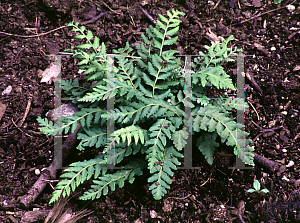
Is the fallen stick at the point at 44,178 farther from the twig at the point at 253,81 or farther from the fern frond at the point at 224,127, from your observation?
the twig at the point at 253,81

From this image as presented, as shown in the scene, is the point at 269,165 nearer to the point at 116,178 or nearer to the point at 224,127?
the point at 224,127

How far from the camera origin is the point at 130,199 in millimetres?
2645

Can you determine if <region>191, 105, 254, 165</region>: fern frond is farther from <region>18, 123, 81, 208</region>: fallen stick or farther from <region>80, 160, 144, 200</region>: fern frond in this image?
<region>18, 123, 81, 208</region>: fallen stick

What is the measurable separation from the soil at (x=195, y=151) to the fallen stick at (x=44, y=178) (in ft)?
0.23

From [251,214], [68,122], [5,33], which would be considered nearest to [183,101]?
[68,122]

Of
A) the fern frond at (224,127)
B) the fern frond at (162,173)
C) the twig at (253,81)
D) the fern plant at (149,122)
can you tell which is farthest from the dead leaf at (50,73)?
the twig at (253,81)

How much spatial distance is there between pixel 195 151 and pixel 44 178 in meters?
1.64

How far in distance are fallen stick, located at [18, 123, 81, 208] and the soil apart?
0.23 ft

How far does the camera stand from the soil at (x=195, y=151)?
8.53ft

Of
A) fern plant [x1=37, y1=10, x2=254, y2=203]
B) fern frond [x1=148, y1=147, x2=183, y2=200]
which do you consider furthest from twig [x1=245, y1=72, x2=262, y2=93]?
fern frond [x1=148, y1=147, x2=183, y2=200]

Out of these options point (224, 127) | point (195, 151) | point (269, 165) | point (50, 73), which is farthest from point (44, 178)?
point (269, 165)

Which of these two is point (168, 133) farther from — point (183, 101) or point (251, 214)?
point (251, 214)

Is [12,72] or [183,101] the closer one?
[183,101]

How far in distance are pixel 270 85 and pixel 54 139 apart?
258cm
